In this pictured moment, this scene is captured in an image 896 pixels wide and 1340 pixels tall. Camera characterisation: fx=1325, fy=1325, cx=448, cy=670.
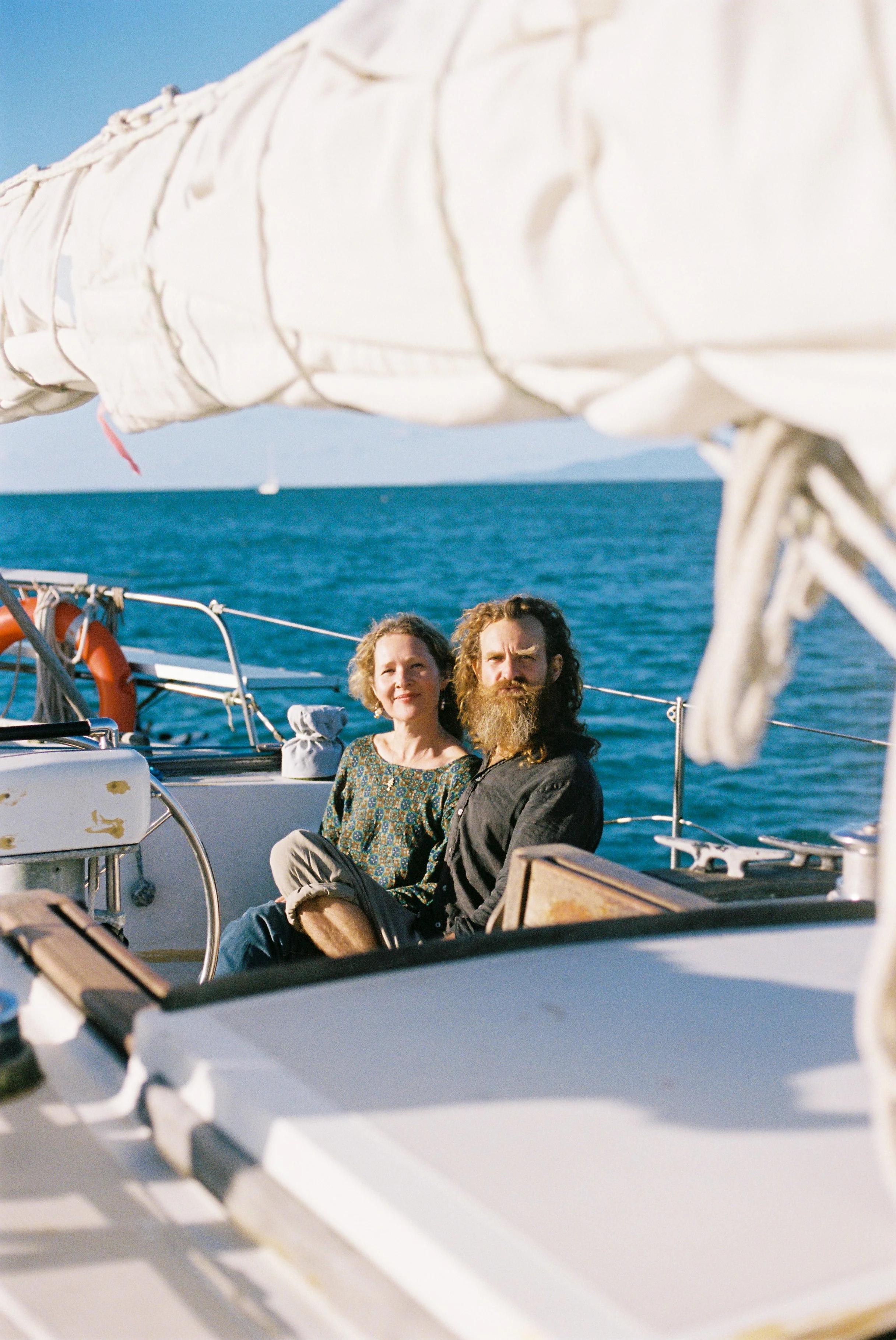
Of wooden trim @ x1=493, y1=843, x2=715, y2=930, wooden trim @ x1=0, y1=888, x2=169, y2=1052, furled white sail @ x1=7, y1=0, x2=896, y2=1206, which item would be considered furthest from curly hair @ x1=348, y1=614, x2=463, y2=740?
furled white sail @ x1=7, y1=0, x2=896, y2=1206

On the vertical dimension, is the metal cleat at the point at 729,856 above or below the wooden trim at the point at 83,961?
below

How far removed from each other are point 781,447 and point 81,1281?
2.61ft

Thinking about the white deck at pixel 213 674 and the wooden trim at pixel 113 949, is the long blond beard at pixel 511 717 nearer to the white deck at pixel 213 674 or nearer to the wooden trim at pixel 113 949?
the wooden trim at pixel 113 949

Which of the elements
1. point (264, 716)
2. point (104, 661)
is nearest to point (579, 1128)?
point (264, 716)

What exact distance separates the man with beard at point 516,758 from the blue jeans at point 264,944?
0.28 m

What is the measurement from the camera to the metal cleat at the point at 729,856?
9.43 feet

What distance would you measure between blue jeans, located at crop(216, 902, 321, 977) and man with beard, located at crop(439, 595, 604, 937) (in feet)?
0.93

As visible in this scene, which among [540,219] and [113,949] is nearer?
[540,219]

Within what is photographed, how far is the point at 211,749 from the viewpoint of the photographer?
3.90m

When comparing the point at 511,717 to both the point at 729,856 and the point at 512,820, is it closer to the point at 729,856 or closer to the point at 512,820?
the point at 512,820

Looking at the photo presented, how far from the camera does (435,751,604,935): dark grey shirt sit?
7.79ft

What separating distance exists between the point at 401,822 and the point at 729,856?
77 cm

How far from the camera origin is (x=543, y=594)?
714 inches

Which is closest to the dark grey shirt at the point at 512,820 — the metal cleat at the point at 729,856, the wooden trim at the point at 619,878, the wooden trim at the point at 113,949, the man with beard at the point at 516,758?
the man with beard at the point at 516,758
